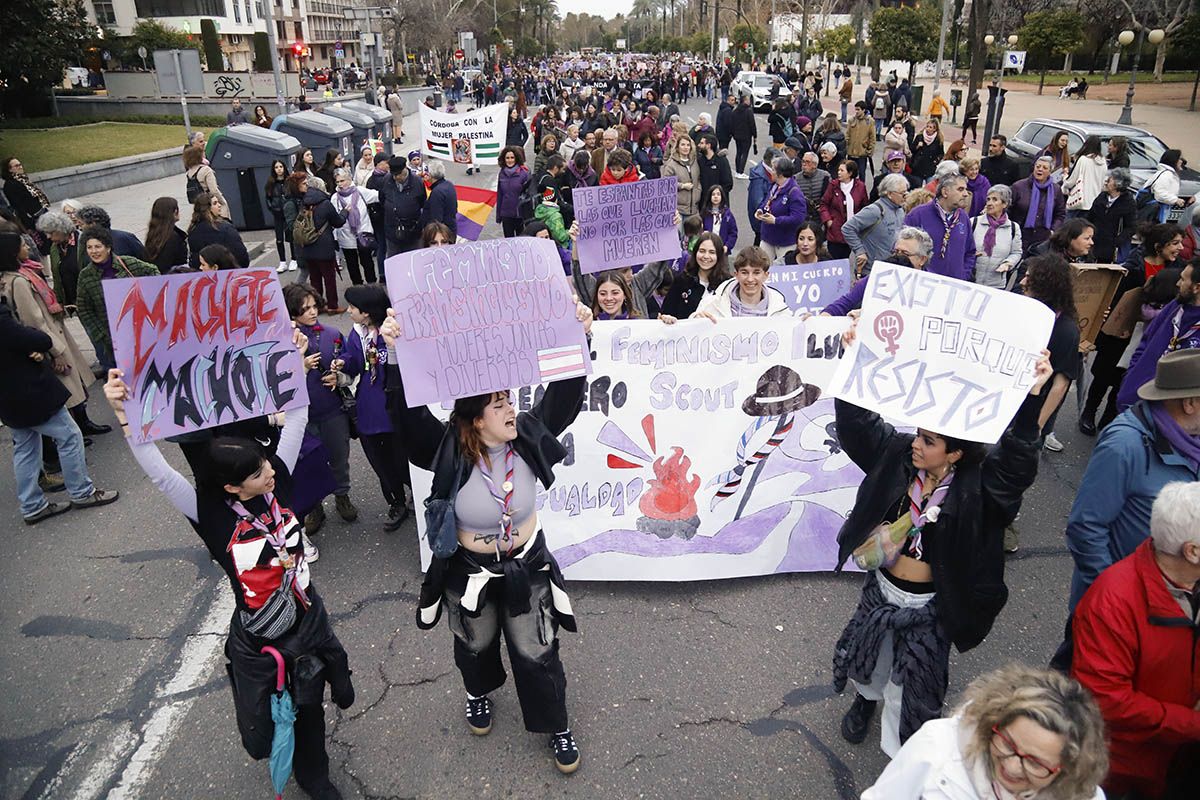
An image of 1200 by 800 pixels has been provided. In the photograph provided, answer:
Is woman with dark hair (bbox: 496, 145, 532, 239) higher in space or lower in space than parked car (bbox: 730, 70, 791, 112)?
lower

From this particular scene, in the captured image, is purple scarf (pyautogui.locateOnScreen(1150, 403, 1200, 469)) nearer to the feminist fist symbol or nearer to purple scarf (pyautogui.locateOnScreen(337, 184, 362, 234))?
the feminist fist symbol

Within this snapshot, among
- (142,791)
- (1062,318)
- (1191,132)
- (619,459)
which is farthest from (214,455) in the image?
(1191,132)

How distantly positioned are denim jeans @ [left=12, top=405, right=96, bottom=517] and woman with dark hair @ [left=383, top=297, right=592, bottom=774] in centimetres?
356

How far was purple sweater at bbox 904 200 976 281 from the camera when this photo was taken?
21.4 ft

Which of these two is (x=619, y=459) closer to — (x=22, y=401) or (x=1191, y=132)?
(x=22, y=401)

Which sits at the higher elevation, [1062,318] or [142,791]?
[1062,318]

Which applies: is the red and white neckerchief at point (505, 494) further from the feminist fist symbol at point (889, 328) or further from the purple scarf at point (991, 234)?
the purple scarf at point (991, 234)

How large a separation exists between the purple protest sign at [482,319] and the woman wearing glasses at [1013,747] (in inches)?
73.3

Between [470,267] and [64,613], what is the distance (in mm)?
3205

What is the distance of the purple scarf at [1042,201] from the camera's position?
Answer: 8.48 metres

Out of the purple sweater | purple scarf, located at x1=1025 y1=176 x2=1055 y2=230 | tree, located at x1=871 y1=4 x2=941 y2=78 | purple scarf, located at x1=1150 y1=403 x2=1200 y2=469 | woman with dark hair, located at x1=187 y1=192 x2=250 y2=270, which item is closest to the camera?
purple scarf, located at x1=1150 y1=403 x2=1200 y2=469

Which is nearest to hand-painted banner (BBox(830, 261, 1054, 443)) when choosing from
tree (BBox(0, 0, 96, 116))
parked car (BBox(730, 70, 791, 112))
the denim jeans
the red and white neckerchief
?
the red and white neckerchief

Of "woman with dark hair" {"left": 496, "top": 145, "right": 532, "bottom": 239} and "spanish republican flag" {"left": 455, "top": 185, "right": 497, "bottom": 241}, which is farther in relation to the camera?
"woman with dark hair" {"left": 496, "top": 145, "right": 532, "bottom": 239}

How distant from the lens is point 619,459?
173 inches
